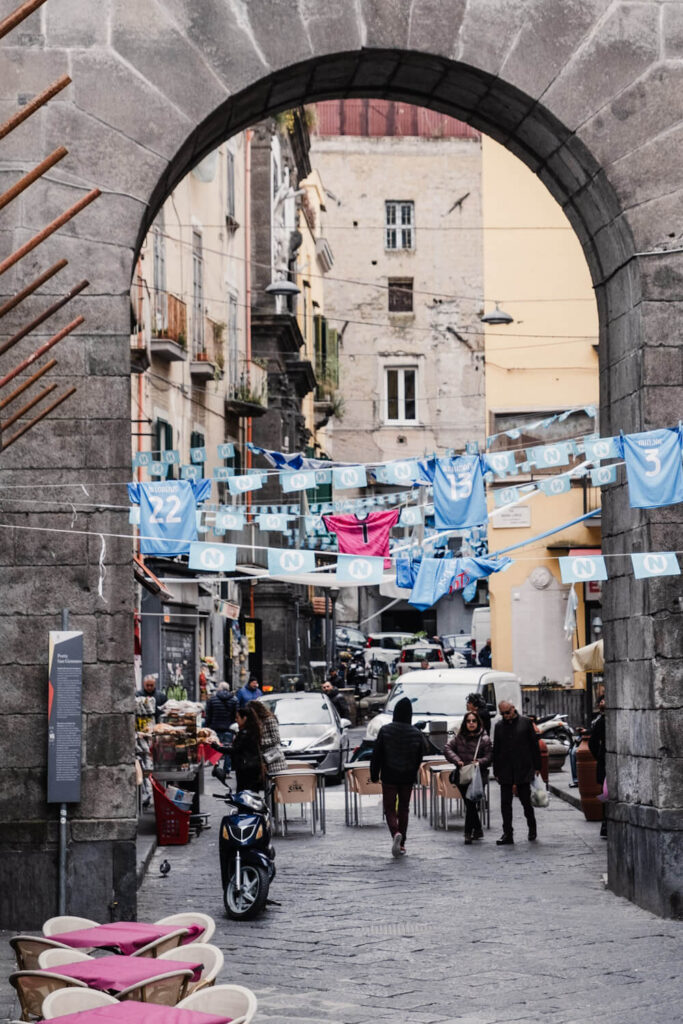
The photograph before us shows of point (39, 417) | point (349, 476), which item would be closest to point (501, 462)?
point (349, 476)

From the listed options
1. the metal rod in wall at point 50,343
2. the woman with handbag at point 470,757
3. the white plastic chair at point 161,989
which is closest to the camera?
the white plastic chair at point 161,989

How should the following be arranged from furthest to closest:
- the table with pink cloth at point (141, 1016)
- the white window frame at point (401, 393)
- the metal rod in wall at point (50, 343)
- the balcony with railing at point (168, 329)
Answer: the white window frame at point (401, 393) → the balcony with railing at point (168, 329) → the metal rod in wall at point (50, 343) → the table with pink cloth at point (141, 1016)

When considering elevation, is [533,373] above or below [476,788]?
above

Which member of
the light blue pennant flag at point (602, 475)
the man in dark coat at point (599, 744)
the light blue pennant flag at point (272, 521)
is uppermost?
the light blue pennant flag at point (602, 475)

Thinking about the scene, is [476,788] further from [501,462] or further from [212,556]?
[212,556]

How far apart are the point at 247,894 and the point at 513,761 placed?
244 inches

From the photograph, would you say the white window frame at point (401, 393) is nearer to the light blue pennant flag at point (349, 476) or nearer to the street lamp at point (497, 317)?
the street lamp at point (497, 317)

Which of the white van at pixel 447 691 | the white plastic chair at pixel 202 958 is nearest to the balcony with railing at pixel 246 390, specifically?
the white van at pixel 447 691

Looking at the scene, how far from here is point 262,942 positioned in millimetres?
11695

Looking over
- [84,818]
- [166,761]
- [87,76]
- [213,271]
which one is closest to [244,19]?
[87,76]

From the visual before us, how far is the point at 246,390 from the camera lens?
3719cm

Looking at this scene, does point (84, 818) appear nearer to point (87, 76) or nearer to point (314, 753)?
point (87, 76)

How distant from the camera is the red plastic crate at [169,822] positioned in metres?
17.9

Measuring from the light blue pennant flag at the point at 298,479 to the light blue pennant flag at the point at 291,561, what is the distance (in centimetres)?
75
